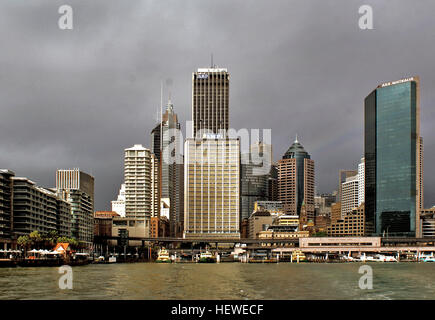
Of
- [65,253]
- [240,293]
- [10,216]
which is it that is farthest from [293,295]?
[10,216]

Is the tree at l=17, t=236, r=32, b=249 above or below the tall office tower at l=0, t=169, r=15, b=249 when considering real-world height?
below

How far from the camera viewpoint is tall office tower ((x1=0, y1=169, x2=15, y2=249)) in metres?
189

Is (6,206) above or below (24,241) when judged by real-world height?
above

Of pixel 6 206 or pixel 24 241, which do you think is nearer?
pixel 24 241

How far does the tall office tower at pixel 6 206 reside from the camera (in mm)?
189125

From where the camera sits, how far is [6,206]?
635 feet

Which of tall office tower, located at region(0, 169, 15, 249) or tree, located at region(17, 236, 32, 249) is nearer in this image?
tree, located at region(17, 236, 32, 249)

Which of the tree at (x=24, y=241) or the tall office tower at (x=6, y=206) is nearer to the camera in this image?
the tree at (x=24, y=241)

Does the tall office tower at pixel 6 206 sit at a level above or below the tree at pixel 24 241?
above
